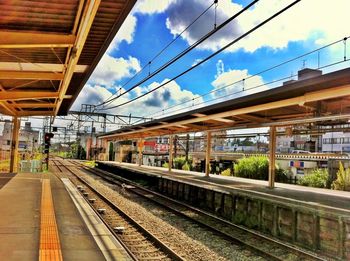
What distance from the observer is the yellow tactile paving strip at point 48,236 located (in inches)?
235

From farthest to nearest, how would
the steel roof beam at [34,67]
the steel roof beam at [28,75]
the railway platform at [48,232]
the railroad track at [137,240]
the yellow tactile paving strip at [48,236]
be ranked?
the steel roof beam at [28,75] < the steel roof beam at [34,67] < the railroad track at [137,240] < the railway platform at [48,232] < the yellow tactile paving strip at [48,236]

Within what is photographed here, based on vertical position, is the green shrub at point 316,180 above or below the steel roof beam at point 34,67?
below

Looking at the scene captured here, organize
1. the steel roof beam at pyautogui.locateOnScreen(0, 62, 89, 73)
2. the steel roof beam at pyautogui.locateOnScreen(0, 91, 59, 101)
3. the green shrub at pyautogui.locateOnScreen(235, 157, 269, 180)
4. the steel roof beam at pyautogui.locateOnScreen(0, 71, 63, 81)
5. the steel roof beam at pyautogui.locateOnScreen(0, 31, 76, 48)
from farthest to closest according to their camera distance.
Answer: the green shrub at pyautogui.locateOnScreen(235, 157, 269, 180)
the steel roof beam at pyautogui.locateOnScreen(0, 91, 59, 101)
the steel roof beam at pyautogui.locateOnScreen(0, 71, 63, 81)
the steel roof beam at pyautogui.locateOnScreen(0, 62, 89, 73)
the steel roof beam at pyautogui.locateOnScreen(0, 31, 76, 48)

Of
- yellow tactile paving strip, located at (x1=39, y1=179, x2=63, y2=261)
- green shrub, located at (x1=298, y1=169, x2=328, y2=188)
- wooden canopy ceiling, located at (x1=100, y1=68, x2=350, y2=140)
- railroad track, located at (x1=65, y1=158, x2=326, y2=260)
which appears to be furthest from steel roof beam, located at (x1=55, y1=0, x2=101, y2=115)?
green shrub, located at (x1=298, y1=169, x2=328, y2=188)

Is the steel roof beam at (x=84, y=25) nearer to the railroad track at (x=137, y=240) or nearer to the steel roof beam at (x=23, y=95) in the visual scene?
the railroad track at (x=137, y=240)

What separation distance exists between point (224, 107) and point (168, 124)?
700cm

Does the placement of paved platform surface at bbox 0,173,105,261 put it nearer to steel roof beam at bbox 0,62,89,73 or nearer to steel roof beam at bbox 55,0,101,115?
steel roof beam at bbox 55,0,101,115

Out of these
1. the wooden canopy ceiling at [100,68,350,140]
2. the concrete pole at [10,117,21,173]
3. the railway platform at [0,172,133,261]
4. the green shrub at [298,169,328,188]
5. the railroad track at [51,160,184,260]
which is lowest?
the railroad track at [51,160,184,260]

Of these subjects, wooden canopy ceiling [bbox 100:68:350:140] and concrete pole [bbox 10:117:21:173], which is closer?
wooden canopy ceiling [bbox 100:68:350:140]

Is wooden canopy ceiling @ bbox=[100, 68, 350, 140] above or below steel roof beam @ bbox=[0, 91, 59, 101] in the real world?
below

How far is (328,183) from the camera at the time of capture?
666 inches

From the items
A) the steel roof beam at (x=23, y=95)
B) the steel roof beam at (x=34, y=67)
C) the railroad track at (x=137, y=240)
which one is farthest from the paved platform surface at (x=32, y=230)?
the steel roof beam at (x=23, y=95)

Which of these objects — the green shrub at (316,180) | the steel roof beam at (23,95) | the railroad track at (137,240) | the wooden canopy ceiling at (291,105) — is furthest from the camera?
the green shrub at (316,180)

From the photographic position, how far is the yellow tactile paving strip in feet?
19.6
